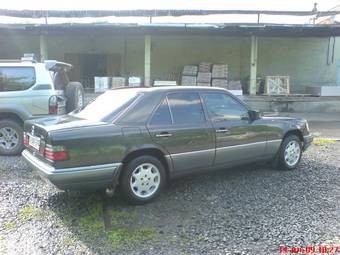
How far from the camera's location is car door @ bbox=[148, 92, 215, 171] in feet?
14.8

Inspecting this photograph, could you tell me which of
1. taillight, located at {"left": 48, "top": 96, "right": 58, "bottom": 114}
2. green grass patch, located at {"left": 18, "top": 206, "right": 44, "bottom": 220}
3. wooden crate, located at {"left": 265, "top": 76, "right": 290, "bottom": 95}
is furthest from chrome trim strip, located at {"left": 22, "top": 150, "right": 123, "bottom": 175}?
wooden crate, located at {"left": 265, "top": 76, "right": 290, "bottom": 95}

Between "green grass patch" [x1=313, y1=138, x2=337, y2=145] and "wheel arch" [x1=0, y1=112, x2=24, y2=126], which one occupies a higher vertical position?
"wheel arch" [x1=0, y1=112, x2=24, y2=126]

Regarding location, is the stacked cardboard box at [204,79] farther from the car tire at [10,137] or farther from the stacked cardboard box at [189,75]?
the car tire at [10,137]

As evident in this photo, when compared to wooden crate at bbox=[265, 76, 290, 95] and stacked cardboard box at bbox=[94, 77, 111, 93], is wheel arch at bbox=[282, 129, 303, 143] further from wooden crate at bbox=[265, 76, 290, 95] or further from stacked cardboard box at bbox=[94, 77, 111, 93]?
stacked cardboard box at bbox=[94, 77, 111, 93]

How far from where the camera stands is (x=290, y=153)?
5980mm

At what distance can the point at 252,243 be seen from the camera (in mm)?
3426

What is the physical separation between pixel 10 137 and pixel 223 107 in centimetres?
428

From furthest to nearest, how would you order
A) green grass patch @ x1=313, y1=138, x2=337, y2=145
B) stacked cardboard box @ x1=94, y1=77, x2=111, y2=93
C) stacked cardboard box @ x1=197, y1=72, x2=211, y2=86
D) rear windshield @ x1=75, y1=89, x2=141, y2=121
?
stacked cardboard box @ x1=197, y1=72, x2=211, y2=86
stacked cardboard box @ x1=94, y1=77, x2=111, y2=93
green grass patch @ x1=313, y1=138, x2=337, y2=145
rear windshield @ x1=75, y1=89, x2=141, y2=121

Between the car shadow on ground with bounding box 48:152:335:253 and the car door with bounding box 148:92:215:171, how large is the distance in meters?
0.51

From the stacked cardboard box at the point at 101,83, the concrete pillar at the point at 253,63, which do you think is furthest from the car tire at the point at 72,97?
the concrete pillar at the point at 253,63

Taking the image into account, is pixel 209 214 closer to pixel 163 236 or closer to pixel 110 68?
pixel 163 236

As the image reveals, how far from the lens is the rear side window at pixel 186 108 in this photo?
15.4 feet

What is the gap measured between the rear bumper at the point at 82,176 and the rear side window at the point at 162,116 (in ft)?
2.43

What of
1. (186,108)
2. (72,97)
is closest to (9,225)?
(186,108)
